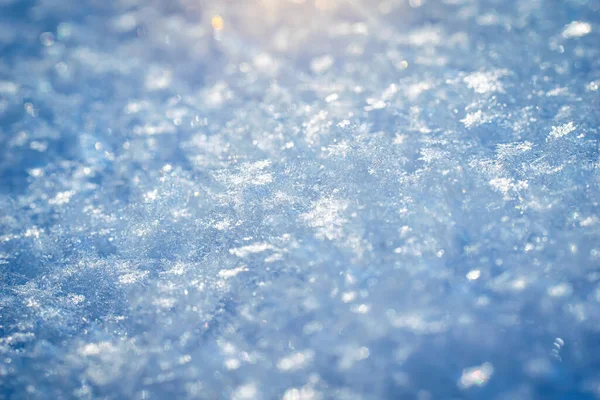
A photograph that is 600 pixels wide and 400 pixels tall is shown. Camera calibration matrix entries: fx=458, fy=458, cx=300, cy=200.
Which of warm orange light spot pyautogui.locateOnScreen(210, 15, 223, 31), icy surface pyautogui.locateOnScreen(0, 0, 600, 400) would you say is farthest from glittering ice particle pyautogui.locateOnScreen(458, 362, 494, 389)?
warm orange light spot pyautogui.locateOnScreen(210, 15, 223, 31)

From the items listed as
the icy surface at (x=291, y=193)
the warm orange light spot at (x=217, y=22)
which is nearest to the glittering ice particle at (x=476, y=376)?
the icy surface at (x=291, y=193)

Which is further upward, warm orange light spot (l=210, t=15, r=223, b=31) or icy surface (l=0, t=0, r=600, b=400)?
warm orange light spot (l=210, t=15, r=223, b=31)

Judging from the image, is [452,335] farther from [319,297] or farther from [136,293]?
[136,293]

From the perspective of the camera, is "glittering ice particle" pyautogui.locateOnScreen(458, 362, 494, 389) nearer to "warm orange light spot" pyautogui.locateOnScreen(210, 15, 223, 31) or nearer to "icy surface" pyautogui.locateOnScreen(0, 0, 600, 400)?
"icy surface" pyautogui.locateOnScreen(0, 0, 600, 400)

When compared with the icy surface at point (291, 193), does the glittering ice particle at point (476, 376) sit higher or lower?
lower

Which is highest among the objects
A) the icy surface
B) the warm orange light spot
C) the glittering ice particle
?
the warm orange light spot

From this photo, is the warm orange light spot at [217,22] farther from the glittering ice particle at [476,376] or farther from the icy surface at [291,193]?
the glittering ice particle at [476,376]

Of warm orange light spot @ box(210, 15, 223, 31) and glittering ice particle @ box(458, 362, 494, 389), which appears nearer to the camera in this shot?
glittering ice particle @ box(458, 362, 494, 389)
